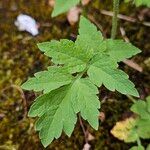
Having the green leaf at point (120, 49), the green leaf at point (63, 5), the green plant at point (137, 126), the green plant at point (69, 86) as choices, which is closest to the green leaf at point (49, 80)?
the green plant at point (69, 86)

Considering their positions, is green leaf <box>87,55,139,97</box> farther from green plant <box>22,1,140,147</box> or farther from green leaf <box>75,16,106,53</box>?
green leaf <box>75,16,106,53</box>

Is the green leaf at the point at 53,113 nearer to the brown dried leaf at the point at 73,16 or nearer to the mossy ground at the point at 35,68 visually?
the mossy ground at the point at 35,68

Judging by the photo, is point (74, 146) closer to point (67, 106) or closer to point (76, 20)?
point (67, 106)

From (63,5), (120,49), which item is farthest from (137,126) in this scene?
(63,5)

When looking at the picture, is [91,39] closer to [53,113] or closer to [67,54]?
[67,54]

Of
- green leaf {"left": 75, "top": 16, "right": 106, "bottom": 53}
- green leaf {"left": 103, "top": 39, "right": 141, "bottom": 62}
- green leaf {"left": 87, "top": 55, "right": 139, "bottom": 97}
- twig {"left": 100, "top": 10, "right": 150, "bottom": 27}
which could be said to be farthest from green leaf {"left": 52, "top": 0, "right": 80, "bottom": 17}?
twig {"left": 100, "top": 10, "right": 150, "bottom": 27}

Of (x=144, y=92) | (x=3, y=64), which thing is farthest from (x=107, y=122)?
(x=3, y=64)
